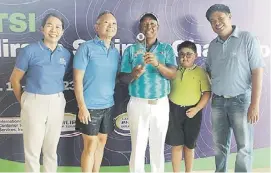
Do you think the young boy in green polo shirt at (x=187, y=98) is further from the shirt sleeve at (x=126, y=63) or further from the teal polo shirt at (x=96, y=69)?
the teal polo shirt at (x=96, y=69)

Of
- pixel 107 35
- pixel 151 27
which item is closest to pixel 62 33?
pixel 107 35

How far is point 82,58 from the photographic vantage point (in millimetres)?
1945

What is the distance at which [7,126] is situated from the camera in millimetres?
2174

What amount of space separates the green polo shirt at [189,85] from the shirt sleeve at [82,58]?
50 cm

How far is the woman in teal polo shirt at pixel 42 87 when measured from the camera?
1912 mm

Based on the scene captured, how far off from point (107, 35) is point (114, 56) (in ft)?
0.41

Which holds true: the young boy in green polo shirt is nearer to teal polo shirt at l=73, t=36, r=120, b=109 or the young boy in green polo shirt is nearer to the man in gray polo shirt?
the man in gray polo shirt

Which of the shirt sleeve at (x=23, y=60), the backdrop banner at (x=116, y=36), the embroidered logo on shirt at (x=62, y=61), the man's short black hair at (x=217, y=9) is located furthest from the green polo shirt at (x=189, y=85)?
the shirt sleeve at (x=23, y=60)

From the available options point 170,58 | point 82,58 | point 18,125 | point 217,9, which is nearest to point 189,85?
point 170,58

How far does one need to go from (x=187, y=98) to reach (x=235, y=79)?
0.29m

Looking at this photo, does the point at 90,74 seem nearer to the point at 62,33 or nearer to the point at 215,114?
the point at 62,33

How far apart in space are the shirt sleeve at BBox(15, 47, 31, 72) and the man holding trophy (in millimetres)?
510

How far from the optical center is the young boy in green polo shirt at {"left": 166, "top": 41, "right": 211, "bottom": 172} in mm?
2045

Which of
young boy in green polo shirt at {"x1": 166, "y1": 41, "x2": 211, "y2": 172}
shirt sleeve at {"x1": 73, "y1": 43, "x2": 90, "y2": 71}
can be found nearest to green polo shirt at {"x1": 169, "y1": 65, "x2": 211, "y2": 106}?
young boy in green polo shirt at {"x1": 166, "y1": 41, "x2": 211, "y2": 172}
